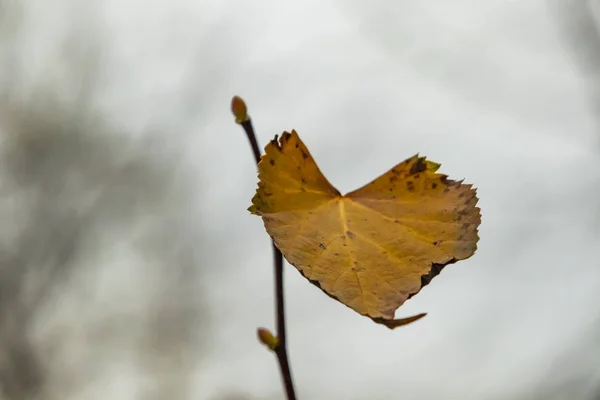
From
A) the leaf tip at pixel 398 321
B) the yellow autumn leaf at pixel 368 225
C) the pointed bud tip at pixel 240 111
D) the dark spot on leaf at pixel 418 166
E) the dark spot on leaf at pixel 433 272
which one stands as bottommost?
the leaf tip at pixel 398 321

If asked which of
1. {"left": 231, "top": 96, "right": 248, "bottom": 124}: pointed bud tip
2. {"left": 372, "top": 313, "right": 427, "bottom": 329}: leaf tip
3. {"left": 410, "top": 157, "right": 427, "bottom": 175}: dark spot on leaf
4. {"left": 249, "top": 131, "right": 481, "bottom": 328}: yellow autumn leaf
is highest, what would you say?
{"left": 231, "top": 96, "right": 248, "bottom": 124}: pointed bud tip

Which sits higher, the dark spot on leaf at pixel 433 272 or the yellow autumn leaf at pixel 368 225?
the yellow autumn leaf at pixel 368 225

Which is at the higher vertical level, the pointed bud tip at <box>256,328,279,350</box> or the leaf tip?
the pointed bud tip at <box>256,328,279,350</box>

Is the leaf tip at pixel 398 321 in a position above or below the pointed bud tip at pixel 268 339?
below

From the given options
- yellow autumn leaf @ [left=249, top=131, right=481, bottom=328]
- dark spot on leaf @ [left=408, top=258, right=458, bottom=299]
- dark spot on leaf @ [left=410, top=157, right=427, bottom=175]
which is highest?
dark spot on leaf @ [left=410, top=157, right=427, bottom=175]

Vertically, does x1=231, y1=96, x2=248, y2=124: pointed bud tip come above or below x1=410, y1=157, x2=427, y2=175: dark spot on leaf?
above

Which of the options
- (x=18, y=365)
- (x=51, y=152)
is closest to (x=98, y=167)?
(x=51, y=152)
